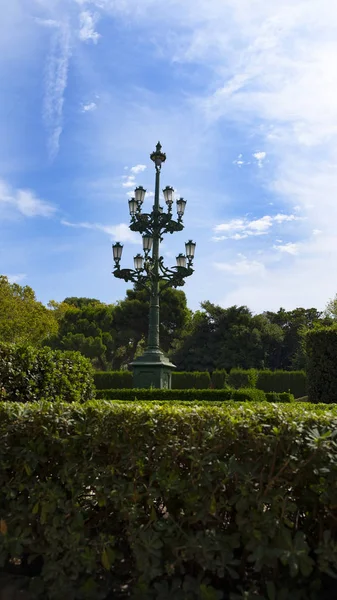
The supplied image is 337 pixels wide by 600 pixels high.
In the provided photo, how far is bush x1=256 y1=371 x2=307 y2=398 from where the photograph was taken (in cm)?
3175

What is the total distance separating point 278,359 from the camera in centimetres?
4091

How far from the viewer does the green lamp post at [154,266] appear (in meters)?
15.7

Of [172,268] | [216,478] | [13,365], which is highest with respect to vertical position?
[172,268]

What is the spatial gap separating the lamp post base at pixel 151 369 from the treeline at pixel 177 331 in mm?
19085

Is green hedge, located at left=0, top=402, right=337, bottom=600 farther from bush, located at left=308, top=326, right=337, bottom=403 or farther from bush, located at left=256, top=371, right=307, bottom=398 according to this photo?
bush, located at left=256, top=371, right=307, bottom=398

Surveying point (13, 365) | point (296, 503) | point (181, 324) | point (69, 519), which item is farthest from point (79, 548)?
point (181, 324)

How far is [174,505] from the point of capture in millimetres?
2795

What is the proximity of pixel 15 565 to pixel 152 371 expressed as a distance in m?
12.8

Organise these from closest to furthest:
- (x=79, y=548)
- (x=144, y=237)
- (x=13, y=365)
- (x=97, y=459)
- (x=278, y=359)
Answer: (x=79, y=548), (x=97, y=459), (x=13, y=365), (x=144, y=237), (x=278, y=359)

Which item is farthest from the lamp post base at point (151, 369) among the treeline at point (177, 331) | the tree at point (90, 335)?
the tree at point (90, 335)

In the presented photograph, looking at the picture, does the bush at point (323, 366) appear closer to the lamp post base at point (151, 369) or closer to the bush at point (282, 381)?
the lamp post base at point (151, 369)

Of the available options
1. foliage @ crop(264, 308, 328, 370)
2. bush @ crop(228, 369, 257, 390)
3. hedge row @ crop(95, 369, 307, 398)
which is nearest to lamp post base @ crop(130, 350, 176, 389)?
bush @ crop(228, 369, 257, 390)

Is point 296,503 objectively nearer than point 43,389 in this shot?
Yes

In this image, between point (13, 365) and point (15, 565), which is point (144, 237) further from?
point (15, 565)
